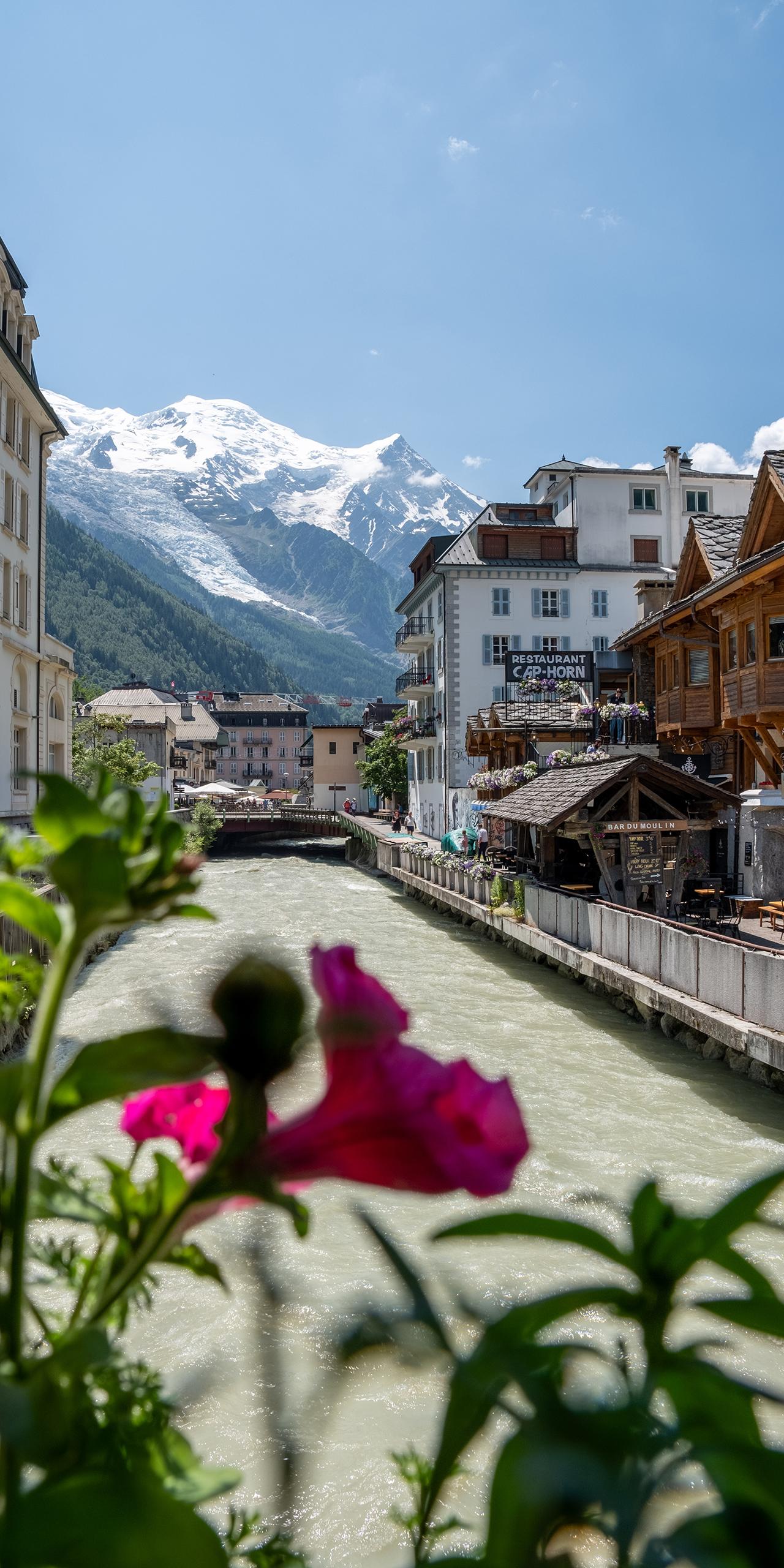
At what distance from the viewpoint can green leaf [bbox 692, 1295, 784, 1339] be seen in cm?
58

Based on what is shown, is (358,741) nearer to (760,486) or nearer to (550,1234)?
(760,486)

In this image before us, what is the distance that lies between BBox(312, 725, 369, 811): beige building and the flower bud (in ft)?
271

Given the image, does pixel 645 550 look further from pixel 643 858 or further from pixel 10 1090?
pixel 10 1090

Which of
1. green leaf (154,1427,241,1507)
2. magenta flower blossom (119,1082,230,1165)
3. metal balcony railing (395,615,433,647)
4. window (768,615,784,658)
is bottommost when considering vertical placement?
green leaf (154,1427,241,1507)

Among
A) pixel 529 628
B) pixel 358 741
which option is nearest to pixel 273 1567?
pixel 529 628

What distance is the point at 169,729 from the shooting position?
2889 inches

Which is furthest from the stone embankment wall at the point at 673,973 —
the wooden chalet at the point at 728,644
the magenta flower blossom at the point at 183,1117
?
the magenta flower blossom at the point at 183,1117

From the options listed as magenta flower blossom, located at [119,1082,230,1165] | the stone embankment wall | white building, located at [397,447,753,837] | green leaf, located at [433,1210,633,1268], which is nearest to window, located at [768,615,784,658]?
the stone embankment wall

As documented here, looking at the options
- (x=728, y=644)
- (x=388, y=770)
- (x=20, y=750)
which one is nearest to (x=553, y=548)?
(x=388, y=770)

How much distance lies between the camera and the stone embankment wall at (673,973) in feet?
36.1

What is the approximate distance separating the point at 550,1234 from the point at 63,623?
204 meters

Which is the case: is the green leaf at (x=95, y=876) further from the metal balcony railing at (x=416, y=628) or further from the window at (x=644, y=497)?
the window at (x=644, y=497)

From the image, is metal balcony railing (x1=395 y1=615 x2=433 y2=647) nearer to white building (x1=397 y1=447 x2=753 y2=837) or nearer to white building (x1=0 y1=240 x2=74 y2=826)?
white building (x1=397 y1=447 x2=753 y2=837)

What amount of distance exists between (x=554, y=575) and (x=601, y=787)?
30019mm
